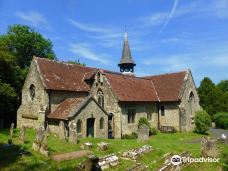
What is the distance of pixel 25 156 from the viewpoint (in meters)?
16.2

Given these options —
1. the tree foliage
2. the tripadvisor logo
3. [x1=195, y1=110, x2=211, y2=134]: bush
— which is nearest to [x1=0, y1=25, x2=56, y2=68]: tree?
the tree foliage

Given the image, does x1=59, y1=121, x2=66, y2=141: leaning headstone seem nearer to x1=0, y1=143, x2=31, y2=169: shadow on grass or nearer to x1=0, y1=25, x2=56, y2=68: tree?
x1=0, y1=143, x2=31, y2=169: shadow on grass

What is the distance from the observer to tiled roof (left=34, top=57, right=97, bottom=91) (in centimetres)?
3055

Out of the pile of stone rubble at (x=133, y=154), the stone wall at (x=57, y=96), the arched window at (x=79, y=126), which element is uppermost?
the stone wall at (x=57, y=96)

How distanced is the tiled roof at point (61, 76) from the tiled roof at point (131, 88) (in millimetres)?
3778

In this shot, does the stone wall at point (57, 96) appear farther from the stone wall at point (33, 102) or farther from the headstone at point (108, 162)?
the headstone at point (108, 162)

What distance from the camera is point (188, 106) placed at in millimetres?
38750

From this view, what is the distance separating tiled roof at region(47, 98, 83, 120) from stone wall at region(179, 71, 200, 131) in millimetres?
15761

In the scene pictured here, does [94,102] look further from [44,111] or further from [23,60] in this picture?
[23,60]

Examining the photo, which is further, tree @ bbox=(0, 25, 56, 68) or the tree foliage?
tree @ bbox=(0, 25, 56, 68)

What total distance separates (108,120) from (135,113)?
4.10 m

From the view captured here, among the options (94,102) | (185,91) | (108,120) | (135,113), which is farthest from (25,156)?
(185,91)

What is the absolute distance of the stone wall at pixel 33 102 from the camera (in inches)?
1172

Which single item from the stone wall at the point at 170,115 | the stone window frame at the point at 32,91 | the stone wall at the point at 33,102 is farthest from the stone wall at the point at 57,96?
the stone wall at the point at 170,115
